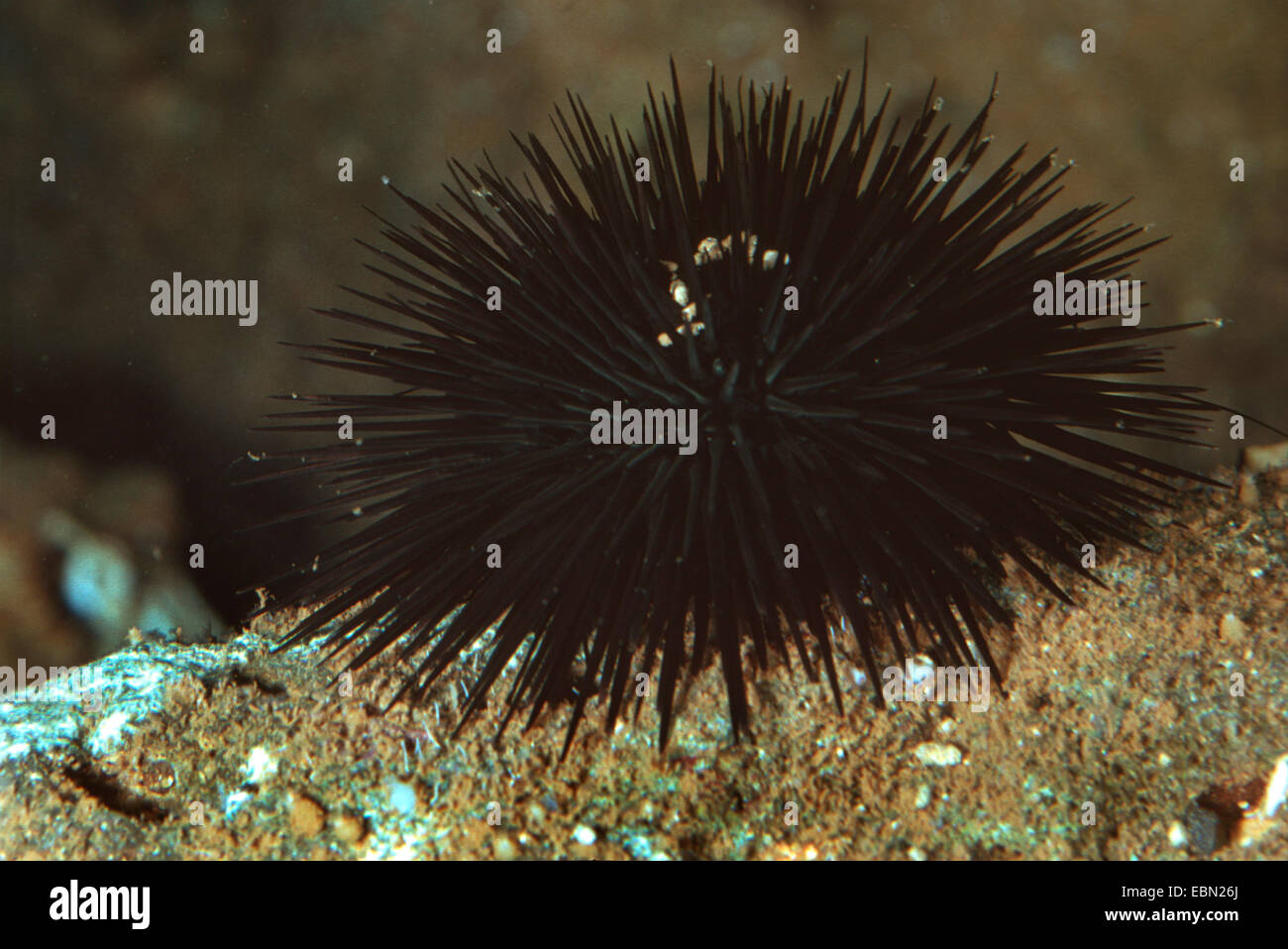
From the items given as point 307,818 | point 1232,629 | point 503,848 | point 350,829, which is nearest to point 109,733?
point 307,818

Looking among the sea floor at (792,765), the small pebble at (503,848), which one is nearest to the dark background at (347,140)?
the sea floor at (792,765)

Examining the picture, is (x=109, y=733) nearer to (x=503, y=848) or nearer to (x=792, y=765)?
(x=503, y=848)

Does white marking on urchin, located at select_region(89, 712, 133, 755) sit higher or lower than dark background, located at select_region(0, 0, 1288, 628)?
lower

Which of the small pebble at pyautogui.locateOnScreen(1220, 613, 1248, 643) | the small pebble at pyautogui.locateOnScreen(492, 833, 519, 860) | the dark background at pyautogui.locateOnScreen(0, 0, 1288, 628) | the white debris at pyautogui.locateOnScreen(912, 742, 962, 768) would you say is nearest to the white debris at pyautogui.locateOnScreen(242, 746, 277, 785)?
the small pebble at pyautogui.locateOnScreen(492, 833, 519, 860)

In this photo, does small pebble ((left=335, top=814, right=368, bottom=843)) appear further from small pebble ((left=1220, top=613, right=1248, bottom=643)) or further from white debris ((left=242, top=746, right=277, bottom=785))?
small pebble ((left=1220, top=613, right=1248, bottom=643))
